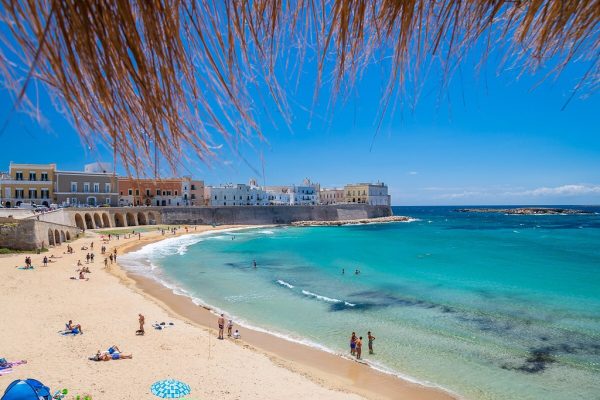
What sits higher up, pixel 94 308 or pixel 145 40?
pixel 145 40

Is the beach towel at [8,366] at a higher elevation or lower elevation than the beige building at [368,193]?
lower

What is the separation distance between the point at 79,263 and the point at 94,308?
11541 millimetres

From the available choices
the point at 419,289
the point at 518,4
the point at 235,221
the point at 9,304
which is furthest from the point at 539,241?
the point at 518,4

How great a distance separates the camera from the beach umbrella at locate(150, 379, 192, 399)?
367 inches

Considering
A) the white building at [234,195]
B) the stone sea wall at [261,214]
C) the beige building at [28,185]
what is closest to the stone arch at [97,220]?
the beige building at [28,185]

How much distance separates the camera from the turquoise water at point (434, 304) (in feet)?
39.0

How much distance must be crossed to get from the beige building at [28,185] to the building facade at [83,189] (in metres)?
0.94

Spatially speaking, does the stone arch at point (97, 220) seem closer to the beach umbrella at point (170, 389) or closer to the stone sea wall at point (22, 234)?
the stone sea wall at point (22, 234)

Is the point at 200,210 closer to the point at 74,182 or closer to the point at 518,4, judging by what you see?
the point at 74,182

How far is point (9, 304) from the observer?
54.8ft

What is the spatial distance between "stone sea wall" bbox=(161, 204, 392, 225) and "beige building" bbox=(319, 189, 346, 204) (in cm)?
1602

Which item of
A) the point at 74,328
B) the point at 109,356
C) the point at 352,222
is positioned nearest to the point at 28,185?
the point at 74,328

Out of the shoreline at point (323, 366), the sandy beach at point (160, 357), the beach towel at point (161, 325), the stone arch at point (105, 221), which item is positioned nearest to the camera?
the sandy beach at point (160, 357)

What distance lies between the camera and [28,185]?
48719mm
